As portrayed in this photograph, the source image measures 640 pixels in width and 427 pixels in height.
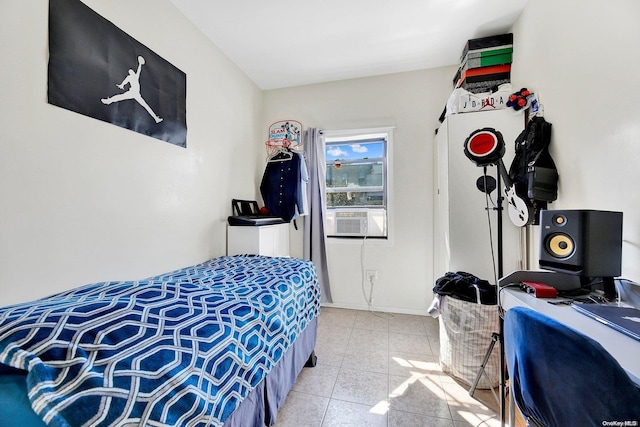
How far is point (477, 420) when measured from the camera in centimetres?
137

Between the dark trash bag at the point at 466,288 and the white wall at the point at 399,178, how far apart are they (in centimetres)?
97

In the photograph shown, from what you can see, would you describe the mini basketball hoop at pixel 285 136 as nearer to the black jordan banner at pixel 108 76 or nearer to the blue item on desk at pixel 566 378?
the black jordan banner at pixel 108 76

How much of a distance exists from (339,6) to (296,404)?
9.16 feet

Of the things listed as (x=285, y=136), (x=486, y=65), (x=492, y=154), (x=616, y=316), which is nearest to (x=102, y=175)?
(x=285, y=136)

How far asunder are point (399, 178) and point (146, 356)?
264 centimetres

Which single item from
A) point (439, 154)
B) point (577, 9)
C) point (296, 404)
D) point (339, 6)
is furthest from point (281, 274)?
point (577, 9)

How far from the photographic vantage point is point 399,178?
2.79 meters

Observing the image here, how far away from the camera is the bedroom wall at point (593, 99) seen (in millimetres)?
1083

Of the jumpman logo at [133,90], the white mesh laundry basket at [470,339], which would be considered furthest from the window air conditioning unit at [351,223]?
the jumpman logo at [133,90]

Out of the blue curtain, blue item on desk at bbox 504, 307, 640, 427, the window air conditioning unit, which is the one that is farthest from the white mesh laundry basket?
the blue curtain

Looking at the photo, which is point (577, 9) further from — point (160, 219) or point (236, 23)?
point (160, 219)

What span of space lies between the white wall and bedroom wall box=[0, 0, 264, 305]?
1.35m

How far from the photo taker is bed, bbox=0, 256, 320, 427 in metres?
0.58

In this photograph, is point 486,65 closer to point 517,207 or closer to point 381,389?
point 517,207
